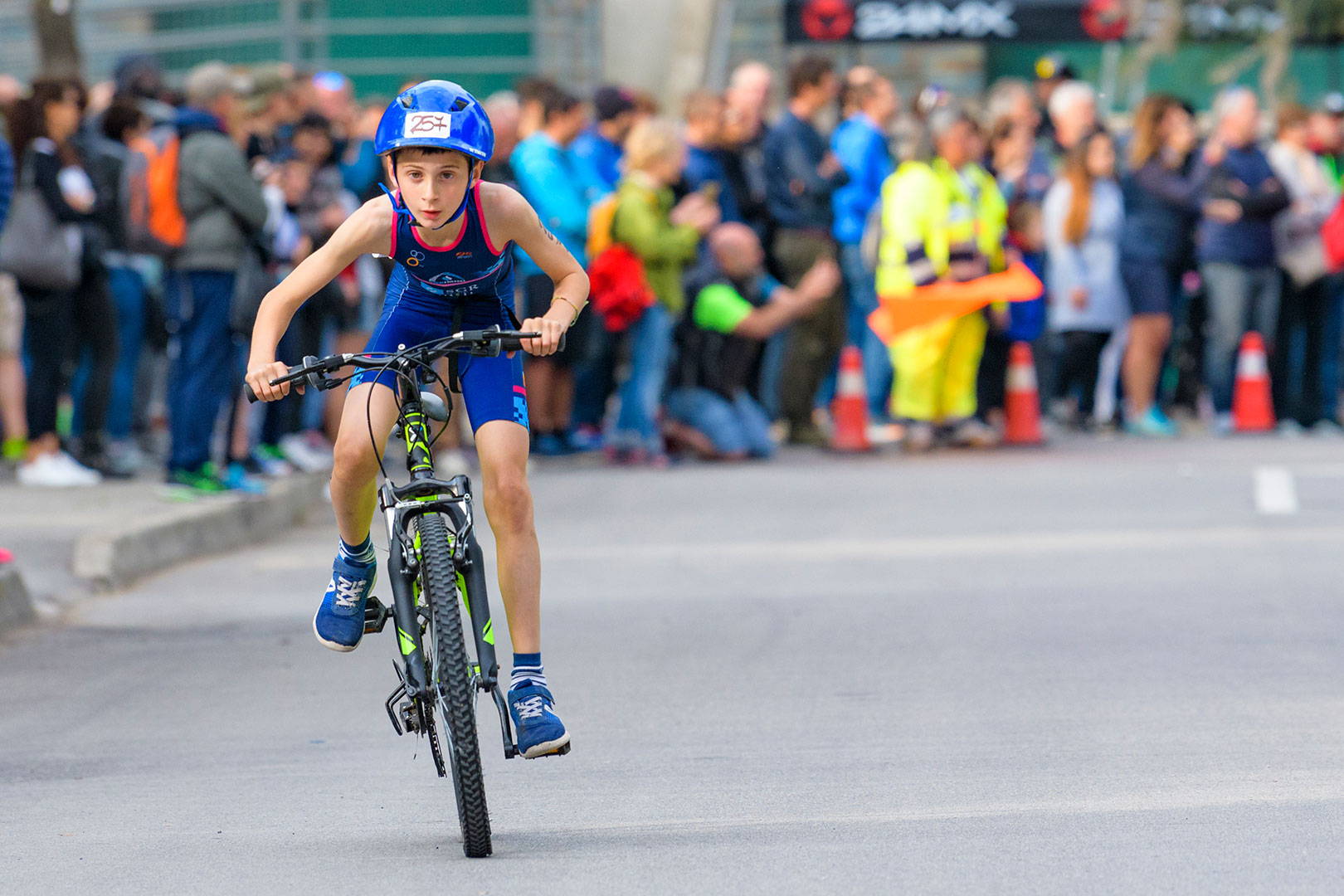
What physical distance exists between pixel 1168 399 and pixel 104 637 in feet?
38.7

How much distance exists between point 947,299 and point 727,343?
1449 mm

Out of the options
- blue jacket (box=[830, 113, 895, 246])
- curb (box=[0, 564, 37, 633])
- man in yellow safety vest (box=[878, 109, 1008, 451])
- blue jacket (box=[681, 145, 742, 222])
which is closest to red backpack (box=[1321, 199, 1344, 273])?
man in yellow safety vest (box=[878, 109, 1008, 451])

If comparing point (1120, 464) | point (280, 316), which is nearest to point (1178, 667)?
point (280, 316)

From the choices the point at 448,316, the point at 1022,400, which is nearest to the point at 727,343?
the point at 1022,400

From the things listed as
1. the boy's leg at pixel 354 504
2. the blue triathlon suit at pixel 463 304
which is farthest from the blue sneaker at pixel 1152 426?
the boy's leg at pixel 354 504

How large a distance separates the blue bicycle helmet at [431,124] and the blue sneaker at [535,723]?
1.31 metres

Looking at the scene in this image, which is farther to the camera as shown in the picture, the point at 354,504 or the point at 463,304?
the point at 463,304

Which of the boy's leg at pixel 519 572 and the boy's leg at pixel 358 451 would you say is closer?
the boy's leg at pixel 519 572

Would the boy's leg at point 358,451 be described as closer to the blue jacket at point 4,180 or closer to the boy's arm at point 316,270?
the boy's arm at point 316,270

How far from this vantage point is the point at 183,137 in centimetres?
1239

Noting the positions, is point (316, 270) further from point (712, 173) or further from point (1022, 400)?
point (1022, 400)

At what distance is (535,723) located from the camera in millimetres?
5918

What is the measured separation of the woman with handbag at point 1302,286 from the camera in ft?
57.5

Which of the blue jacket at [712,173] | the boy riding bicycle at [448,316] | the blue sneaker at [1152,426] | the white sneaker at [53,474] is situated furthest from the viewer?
the blue sneaker at [1152,426]
